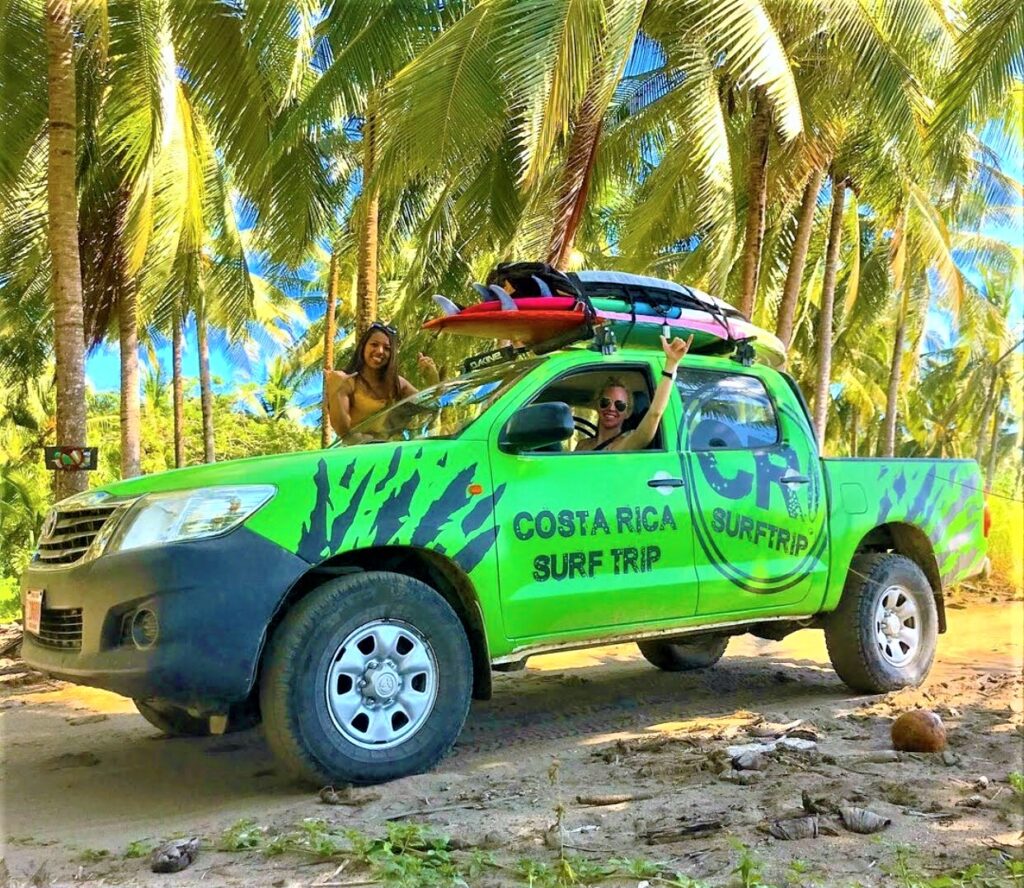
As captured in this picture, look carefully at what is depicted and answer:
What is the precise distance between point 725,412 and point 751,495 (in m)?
0.50

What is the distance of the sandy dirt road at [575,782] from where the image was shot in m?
3.25

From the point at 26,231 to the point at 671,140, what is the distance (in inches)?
347

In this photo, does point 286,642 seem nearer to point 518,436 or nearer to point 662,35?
point 518,436

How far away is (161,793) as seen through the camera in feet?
14.0

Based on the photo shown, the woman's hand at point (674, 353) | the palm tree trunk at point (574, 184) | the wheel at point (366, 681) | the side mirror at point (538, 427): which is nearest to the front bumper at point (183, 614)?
the wheel at point (366, 681)

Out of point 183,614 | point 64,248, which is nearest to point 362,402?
point 183,614

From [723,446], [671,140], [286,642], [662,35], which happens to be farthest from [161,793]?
[671,140]

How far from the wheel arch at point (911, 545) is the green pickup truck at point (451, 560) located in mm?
182

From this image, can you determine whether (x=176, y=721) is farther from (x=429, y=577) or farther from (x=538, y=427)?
(x=538, y=427)

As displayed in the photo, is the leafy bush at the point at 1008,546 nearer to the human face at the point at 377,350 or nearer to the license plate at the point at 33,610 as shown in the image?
the human face at the point at 377,350

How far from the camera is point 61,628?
4.00 metres

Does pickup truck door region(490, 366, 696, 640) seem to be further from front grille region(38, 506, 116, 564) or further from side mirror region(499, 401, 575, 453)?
front grille region(38, 506, 116, 564)

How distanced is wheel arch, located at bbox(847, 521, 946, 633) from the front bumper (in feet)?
12.8

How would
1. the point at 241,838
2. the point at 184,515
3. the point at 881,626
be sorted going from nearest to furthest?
the point at 241,838, the point at 184,515, the point at 881,626
